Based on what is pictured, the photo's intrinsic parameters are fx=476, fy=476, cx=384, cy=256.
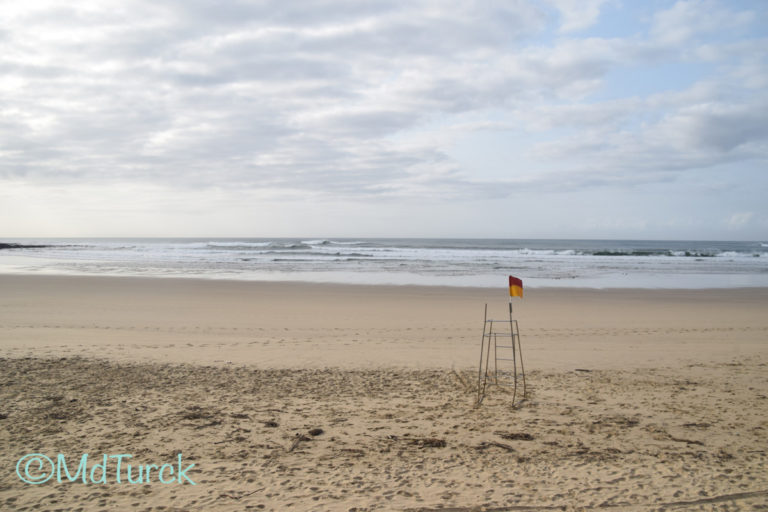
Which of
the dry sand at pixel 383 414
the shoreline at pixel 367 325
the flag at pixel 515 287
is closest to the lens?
the dry sand at pixel 383 414

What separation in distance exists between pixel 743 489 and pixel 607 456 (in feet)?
3.24

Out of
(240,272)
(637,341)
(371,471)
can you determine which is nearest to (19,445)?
(371,471)

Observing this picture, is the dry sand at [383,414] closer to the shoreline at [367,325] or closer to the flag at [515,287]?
the shoreline at [367,325]

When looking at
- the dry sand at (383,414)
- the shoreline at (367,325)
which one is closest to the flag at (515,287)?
→ the dry sand at (383,414)

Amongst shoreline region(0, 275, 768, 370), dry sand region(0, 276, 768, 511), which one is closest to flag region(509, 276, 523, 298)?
dry sand region(0, 276, 768, 511)

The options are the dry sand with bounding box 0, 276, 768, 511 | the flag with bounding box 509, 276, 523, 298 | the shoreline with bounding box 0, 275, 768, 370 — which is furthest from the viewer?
the shoreline with bounding box 0, 275, 768, 370

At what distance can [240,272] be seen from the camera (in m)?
27.0

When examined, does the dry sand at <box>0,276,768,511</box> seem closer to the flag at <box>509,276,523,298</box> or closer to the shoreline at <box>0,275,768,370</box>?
the shoreline at <box>0,275,768,370</box>

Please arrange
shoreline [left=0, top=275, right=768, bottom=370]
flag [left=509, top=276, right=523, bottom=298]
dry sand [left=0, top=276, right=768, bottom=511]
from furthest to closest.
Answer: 1. shoreline [left=0, top=275, right=768, bottom=370]
2. flag [left=509, top=276, right=523, bottom=298]
3. dry sand [left=0, top=276, right=768, bottom=511]

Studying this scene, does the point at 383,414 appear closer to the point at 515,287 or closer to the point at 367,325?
the point at 515,287

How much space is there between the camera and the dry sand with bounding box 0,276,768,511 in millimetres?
3693

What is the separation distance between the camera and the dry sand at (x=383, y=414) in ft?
12.1

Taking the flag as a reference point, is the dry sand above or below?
below

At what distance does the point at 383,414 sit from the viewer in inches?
213
